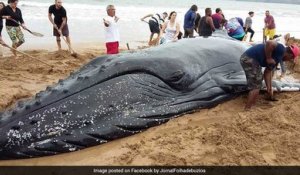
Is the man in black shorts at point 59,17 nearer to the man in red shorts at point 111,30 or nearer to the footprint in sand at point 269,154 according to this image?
the man in red shorts at point 111,30

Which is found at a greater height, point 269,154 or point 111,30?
point 111,30

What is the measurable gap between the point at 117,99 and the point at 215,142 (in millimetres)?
1500

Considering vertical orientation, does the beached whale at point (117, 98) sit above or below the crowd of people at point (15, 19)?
below

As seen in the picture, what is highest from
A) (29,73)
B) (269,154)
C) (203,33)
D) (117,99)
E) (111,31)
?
(111,31)

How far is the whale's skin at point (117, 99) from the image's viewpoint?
17.1 feet

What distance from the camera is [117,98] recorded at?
19.1ft

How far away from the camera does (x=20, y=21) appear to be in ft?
40.4

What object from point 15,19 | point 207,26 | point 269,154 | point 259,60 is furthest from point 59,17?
point 269,154

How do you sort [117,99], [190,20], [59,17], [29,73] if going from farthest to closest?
[190,20] → [59,17] → [29,73] → [117,99]

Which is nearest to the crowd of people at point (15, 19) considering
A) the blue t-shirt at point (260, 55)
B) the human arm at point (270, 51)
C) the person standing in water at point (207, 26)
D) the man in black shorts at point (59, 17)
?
the man in black shorts at point (59, 17)

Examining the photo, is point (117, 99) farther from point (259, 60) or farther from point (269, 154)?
point (259, 60)

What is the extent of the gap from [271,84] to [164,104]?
238 centimetres
